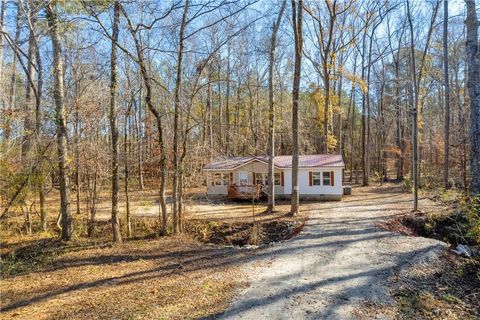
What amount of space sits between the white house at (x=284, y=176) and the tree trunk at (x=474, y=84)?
8.67 meters

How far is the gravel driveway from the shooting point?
496 cm

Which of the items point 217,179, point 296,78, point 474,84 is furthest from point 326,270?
point 217,179

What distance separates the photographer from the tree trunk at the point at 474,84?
9711 millimetres

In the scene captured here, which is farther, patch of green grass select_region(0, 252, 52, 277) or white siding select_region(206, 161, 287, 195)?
white siding select_region(206, 161, 287, 195)

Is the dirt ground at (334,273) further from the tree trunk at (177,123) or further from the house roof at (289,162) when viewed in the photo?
the house roof at (289,162)

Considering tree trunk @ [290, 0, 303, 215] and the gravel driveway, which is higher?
tree trunk @ [290, 0, 303, 215]

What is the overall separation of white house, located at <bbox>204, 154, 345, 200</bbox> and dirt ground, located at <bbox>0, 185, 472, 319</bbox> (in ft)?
26.2

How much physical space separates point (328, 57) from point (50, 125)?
18852 millimetres

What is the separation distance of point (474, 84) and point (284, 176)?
11022mm

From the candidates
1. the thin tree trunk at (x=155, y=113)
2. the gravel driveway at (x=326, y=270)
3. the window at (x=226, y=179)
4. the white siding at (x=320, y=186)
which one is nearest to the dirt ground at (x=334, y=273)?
the gravel driveway at (x=326, y=270)

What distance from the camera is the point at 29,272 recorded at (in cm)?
718

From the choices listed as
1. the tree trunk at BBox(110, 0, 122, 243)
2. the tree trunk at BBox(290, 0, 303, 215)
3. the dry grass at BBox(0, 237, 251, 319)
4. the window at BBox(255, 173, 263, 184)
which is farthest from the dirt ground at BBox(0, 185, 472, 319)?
the window at BBox(255, 173, 263, 184)

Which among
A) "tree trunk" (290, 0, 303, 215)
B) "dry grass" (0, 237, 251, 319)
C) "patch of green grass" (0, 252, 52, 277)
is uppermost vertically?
"tree trunk" (290, 0, 303, 215)

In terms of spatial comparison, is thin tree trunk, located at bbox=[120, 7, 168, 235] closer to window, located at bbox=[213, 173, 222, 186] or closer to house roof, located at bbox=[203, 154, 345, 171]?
house roof, located at bbox=[203, 154, 345, 171]
